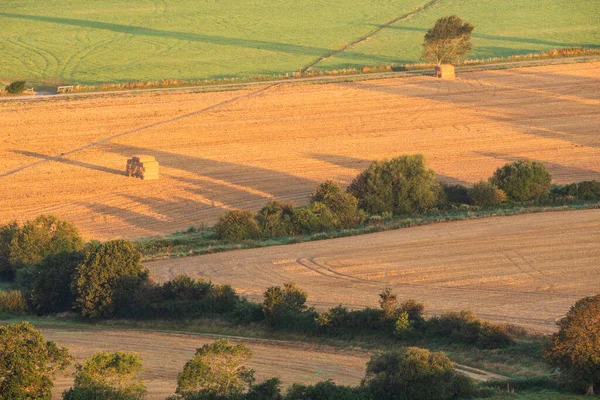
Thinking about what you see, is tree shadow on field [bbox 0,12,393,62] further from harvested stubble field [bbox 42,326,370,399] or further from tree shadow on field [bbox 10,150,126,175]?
harvested stubble field [bbox 42,326,370,399]

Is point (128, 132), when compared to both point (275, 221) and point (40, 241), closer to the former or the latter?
point (275, 221)

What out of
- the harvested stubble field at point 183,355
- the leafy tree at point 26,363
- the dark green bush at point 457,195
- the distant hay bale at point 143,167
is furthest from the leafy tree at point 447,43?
the leafy tree at point 26,363

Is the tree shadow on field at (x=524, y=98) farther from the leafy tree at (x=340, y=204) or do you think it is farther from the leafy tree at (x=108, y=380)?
the leafy tree at (x=108, y=380)

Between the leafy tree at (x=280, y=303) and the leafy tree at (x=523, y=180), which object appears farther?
the leafy tree at (x=523, y=180)

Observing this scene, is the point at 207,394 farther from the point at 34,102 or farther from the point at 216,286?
the point at 34,102

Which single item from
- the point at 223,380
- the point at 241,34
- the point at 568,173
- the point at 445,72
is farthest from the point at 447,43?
the point at 223,380

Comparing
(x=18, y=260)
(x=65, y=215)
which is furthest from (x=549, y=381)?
(x=65, y=215)
